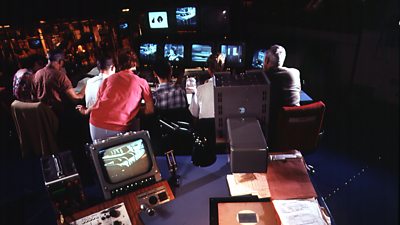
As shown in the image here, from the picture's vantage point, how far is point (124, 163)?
199 centimetres

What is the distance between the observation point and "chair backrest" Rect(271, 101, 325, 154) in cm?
278

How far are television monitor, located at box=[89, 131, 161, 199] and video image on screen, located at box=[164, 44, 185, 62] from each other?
3.30 metres

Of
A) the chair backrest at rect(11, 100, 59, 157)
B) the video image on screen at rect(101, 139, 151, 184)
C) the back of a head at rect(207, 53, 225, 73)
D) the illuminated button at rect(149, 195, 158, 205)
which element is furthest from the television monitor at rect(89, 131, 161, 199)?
the chair backrest at rect(11, 100, 59, 157)

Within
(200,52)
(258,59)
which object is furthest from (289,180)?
(200,52)

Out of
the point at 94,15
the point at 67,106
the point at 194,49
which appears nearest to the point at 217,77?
the point at 67,106

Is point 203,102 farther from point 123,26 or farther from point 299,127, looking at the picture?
point 123,26

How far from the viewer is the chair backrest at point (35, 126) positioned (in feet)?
11.3

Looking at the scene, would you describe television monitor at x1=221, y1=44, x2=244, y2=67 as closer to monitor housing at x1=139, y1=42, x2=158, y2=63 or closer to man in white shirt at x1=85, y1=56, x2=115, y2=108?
monitor housing at x1=139, y1=42, x2=158, y2=63

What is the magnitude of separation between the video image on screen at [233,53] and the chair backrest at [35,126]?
9.01ft

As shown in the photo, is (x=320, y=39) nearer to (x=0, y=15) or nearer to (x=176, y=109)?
(x=176, y=109)

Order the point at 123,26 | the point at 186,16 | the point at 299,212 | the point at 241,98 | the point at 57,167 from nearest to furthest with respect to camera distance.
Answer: the point at 299,212
the point at 241,98
the point at 57,167
the point at 186,16
the point at 123,26

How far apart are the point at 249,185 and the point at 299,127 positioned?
1.18 m

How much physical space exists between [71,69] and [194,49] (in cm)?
278

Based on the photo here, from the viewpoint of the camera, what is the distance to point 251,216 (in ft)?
5.49
